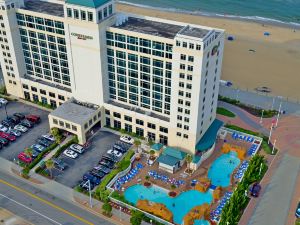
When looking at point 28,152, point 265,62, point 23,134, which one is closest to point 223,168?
point 28,152

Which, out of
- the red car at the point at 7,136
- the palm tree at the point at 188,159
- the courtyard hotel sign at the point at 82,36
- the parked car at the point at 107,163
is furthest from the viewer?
the red car at the point at 7,136

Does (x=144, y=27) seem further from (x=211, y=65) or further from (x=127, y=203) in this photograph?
(x=127, y=203)

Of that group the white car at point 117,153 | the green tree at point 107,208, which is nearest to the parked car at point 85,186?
the green tree at point 107,208

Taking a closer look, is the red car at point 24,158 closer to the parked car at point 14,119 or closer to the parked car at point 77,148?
the parked car at point 77,148

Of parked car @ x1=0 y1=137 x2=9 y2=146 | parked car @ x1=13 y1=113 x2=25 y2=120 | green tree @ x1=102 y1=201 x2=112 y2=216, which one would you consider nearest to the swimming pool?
green tree @ x1=102 y1=201 x2=112 y2=216

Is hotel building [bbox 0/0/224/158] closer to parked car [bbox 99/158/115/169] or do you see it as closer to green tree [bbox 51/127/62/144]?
green tree [bbox 51/127/62/144]

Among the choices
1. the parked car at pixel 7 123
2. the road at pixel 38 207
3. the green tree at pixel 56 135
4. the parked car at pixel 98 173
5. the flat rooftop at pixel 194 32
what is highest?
the flat rooftop at pixel 194 32
